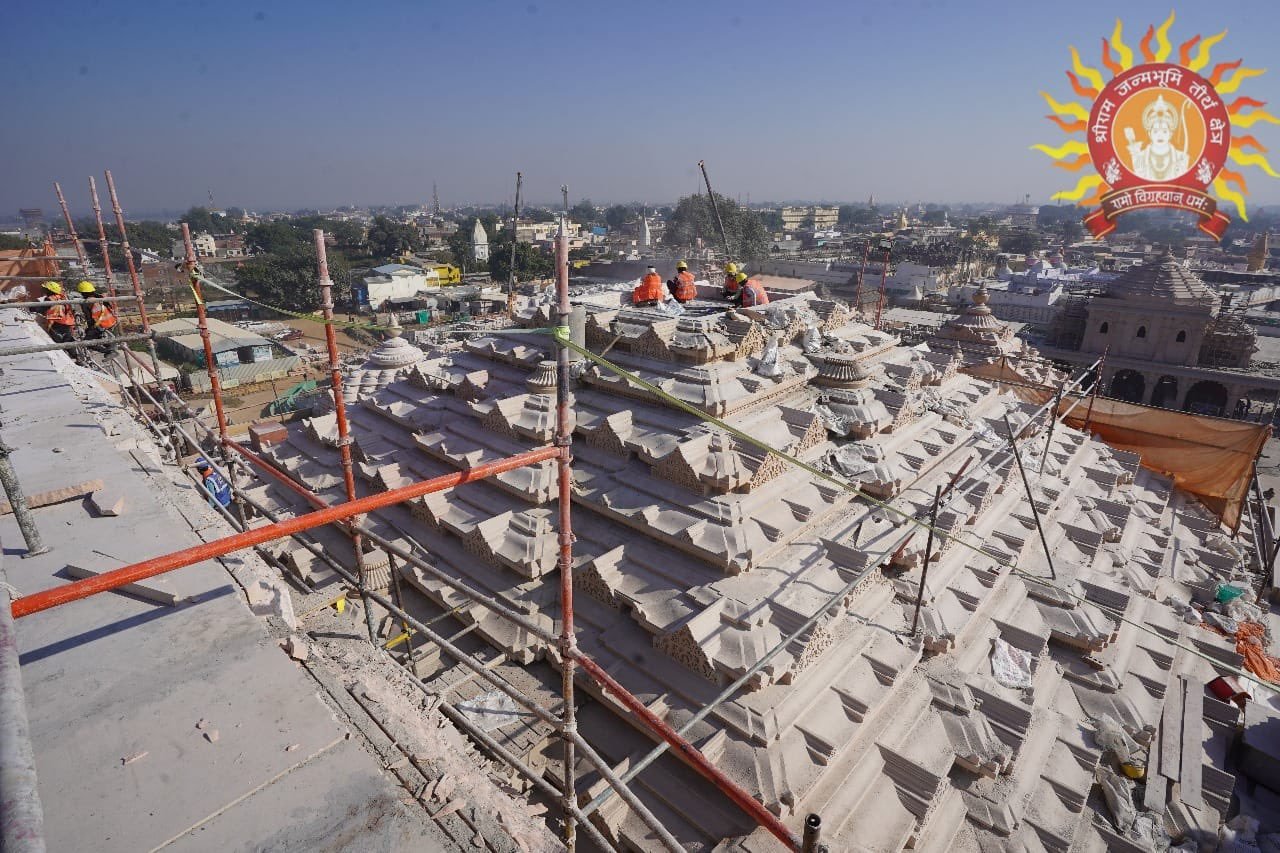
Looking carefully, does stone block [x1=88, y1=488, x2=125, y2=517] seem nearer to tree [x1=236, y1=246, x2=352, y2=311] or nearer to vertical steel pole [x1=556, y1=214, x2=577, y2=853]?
vertical steel pole [x1=556, y1=214, x2=577, y2=853]

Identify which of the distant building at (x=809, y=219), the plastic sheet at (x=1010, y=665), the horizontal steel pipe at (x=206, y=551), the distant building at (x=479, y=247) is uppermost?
the distant building at (x=809, y=219)

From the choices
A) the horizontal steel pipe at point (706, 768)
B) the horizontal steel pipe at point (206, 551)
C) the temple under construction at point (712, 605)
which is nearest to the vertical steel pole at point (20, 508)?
the temple under construction at point (712, 605)

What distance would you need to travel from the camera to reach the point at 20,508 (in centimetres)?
447

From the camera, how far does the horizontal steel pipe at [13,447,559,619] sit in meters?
3.00

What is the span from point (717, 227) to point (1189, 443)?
219ft

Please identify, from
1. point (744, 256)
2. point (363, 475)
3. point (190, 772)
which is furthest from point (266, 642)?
point (744, 256)

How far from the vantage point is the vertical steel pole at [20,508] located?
4105mm

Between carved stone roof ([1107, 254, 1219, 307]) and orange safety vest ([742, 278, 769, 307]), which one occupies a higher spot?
orange safety vest ([742, 278, 769, 307])

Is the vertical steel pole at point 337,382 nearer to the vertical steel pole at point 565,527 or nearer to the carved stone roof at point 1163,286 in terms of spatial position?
the vertical steel pole at point 565,527

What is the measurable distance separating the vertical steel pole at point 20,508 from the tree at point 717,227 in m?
65.4

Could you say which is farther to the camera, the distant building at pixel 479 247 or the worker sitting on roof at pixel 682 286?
the distant building at pixel 479 247

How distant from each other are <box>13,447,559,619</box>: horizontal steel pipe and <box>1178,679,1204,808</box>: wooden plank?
10.6 m

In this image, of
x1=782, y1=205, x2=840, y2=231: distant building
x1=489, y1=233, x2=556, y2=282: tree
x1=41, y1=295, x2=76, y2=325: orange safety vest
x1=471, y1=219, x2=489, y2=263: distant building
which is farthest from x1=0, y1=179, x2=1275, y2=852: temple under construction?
x1=782, y1=205, x2=840, y2=231: distant building

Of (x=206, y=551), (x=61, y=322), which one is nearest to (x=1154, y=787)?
(x=206, y=551)
